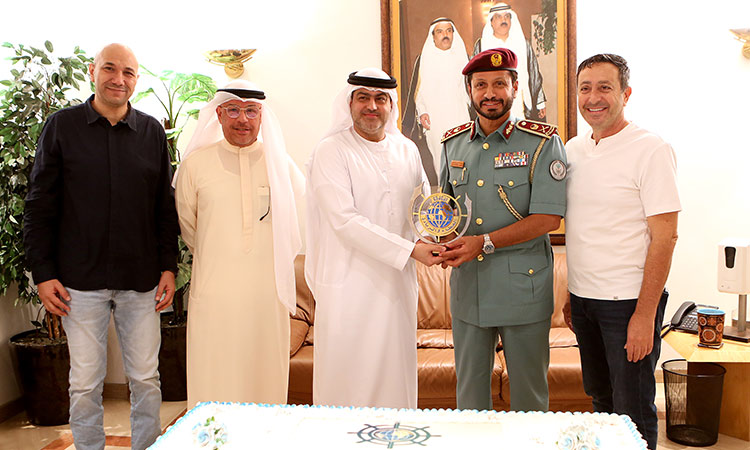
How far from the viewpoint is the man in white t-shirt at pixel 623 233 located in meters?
2.22

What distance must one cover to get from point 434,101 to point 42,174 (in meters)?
2.71

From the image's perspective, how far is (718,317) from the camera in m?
3.23

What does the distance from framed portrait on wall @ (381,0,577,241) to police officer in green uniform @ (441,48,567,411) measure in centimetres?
192

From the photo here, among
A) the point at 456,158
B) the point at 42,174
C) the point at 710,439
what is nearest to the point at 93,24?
the point at 42,174

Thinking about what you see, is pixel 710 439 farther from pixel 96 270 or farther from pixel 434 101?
pixel 96 270

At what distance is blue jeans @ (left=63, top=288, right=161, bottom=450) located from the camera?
2.67 metres

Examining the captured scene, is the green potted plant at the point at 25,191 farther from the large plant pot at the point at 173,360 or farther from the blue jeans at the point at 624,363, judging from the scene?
the blue jeans at the point at 624,363

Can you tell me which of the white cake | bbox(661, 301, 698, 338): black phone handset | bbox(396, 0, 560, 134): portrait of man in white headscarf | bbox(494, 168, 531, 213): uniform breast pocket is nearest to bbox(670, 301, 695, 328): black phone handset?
bbox(661, 301, 698, 338): black phone handset

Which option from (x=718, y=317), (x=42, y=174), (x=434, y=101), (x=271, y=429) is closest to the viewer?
(x=271, y=429)

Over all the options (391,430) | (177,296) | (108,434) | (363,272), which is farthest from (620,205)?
(108,434)

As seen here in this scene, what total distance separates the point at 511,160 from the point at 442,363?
1.51 m

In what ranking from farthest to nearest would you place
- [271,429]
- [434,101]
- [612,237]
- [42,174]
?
1. [434,101]
2. [42,174]
3. [612,237]
4. [271,429]

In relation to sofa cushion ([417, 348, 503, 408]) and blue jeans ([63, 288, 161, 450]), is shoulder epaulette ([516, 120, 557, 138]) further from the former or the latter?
blue jeans ([63, 288, 161, 450])

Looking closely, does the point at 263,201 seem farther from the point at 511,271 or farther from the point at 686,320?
the point at 686,320
